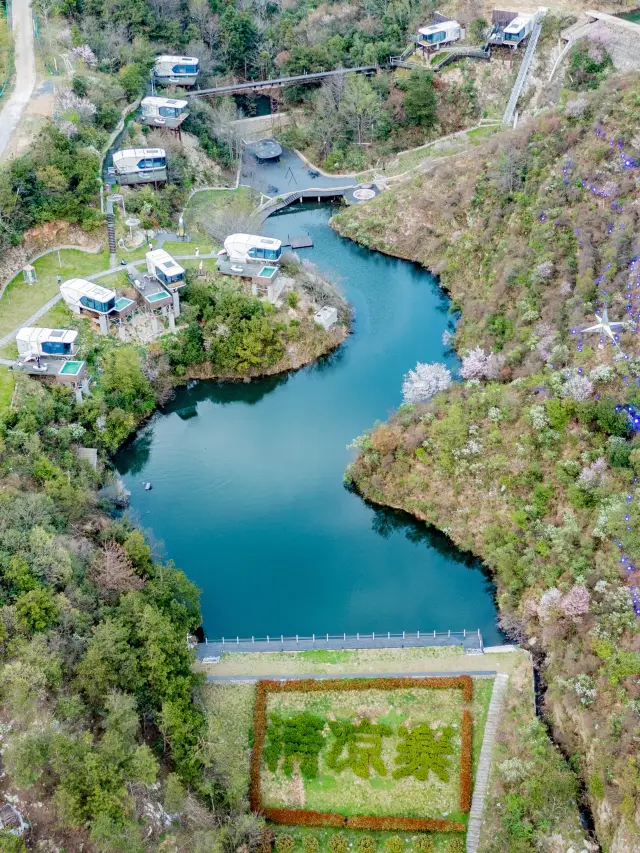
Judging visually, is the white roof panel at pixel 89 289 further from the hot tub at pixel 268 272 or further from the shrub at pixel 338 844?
the shrub at pixel 338 844

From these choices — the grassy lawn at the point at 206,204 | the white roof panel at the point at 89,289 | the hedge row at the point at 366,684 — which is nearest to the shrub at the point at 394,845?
the hedge row at the point at 366,684

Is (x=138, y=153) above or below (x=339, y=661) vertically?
above

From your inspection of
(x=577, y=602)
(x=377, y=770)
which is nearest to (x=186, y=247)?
(x=577, y=602)

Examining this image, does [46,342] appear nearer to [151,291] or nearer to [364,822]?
[151,291]

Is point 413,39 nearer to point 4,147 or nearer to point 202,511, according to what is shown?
point 4,147

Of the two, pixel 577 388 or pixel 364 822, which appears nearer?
pixel 364 822

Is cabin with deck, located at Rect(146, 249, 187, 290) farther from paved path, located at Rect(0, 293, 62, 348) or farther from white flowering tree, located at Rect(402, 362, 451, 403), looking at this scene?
white flowering tree, located at Rect(402, 362, 451, 403)

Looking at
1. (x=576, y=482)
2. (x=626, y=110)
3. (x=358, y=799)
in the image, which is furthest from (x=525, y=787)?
(x=626, y=110)
